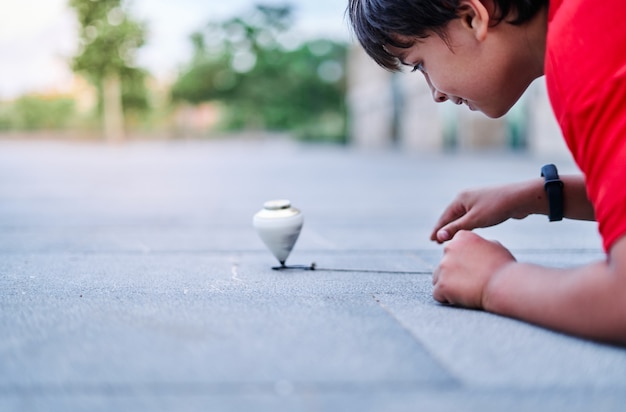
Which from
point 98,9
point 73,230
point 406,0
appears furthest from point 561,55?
point 98,9

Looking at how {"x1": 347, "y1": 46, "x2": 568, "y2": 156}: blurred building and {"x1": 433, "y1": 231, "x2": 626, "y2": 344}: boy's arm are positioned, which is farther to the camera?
A: {"x1": 347, "y1": 46, "x2": 568, "y2": 156}: blurred building

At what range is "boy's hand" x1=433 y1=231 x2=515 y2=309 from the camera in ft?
3.59

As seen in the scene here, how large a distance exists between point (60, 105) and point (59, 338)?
78.3ft

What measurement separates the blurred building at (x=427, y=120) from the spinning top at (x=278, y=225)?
6.85 metres

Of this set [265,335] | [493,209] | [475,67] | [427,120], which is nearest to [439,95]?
[475,67]

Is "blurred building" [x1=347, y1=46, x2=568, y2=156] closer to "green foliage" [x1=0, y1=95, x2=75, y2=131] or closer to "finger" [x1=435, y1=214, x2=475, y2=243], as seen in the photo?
"finger" [x1=435, y1=214, x2=475, y2=243]

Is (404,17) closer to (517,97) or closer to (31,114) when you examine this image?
(517,97)

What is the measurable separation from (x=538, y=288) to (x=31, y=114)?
23892 mm

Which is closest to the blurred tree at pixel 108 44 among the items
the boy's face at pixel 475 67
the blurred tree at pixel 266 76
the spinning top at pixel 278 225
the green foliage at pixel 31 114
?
the green foliage at pixel 31 114

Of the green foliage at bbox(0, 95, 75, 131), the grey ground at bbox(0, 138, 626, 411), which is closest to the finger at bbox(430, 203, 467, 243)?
the grey ground at bbox(0, 138, 626, 411)

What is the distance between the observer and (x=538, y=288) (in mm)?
994

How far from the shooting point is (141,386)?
2.50 ft

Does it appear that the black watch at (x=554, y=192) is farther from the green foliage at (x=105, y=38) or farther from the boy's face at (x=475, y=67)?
the green foliage at (x=105, y=38)

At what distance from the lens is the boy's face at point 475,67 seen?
3.81 ft
